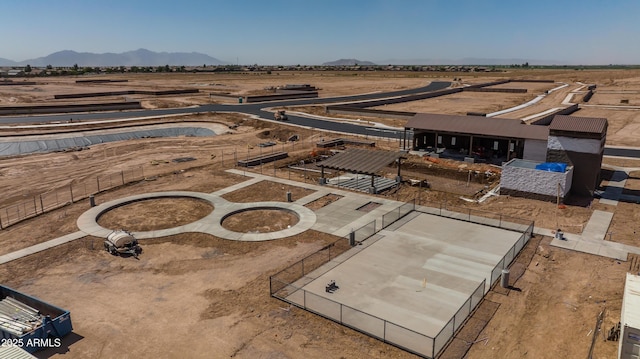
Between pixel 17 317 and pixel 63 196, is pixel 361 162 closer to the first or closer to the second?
pixel 63 196

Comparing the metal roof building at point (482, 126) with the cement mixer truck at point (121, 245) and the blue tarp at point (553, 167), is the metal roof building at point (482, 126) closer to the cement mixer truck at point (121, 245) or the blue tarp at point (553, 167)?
the blue tarp at point (553, 167)

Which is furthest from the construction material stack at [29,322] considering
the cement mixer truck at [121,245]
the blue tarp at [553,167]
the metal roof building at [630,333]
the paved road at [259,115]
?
the paved road at [259,115]

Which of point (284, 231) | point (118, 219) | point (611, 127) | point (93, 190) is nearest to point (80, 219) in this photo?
point (118, 219)

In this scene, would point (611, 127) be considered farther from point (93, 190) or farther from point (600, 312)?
point (93, 190)

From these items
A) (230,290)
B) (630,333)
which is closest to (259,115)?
(230,290)

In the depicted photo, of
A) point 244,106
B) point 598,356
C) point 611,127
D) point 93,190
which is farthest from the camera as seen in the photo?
point 244,106

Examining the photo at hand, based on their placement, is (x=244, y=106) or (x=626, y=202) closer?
(x=626, y=202)
